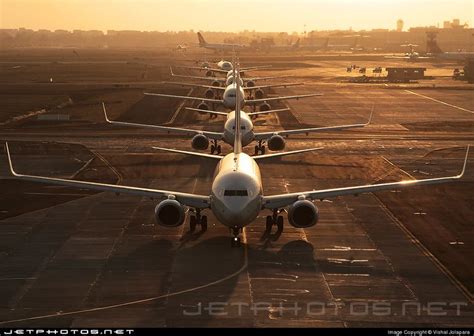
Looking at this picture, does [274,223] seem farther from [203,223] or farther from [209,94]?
[209,94]

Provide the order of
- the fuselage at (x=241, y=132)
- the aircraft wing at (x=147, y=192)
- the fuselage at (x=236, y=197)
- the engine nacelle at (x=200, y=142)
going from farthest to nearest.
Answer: the engine nacelle at (x=200, y=142) → the fuselage at (x=241, y=132) → the aircraft wing at (x=147, y=192) → the fuselage at (x=236, y=197)

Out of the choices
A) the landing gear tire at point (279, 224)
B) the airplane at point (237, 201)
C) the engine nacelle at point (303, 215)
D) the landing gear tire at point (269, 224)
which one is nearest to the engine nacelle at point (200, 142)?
the airplane at point (237, 201)

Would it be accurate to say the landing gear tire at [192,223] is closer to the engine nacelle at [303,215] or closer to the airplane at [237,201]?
the airplane at [237,201]

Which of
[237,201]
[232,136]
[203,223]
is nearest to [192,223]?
[203,223]

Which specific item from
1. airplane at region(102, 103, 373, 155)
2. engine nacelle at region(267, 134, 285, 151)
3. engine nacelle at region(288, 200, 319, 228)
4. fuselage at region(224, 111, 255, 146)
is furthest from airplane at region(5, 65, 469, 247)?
engine nacelle at region(267, 134, 285, 151)

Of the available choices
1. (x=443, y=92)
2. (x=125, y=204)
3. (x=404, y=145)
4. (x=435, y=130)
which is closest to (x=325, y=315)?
(x=125, y=204)

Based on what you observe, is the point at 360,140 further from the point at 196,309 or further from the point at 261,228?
the point at 196,309
